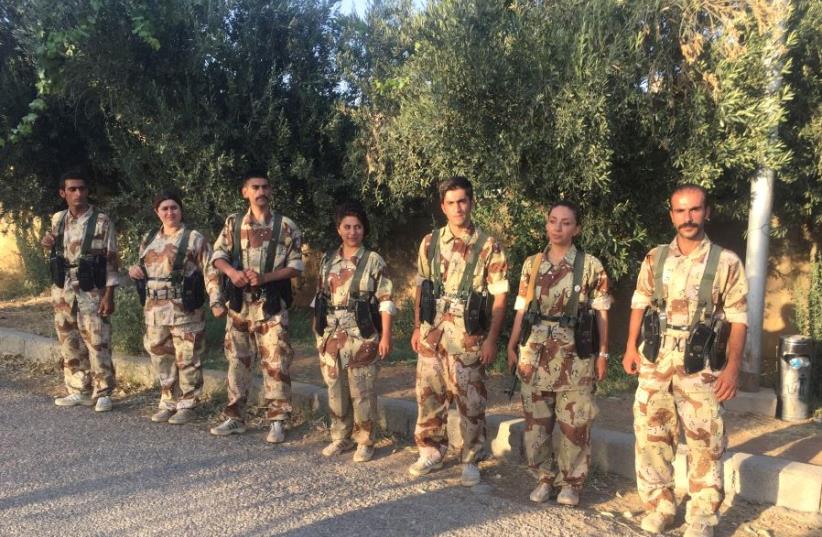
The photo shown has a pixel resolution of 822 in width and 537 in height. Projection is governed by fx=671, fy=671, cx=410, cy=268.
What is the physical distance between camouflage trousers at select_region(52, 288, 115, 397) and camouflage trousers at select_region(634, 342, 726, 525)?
170 inches

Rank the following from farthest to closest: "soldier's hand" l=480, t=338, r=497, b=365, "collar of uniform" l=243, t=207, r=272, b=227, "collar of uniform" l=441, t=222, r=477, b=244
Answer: "collar of uniform" l=243, t=207, r=272, b=227, "collar of uniform" l=441, t=222, r=477, b=244, "soldier's hand" l=480, t=338, r=497, b=365

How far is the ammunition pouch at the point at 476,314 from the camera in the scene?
13.0ft

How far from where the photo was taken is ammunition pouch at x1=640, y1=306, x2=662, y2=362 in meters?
3.47

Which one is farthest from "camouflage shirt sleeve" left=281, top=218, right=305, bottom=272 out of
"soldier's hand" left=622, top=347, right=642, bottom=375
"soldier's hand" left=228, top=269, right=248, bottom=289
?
"soldier's hand" left=622, top=347, right=642, bottom=375

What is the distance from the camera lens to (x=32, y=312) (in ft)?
31.9

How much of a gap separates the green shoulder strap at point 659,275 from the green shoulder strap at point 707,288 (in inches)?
7.6

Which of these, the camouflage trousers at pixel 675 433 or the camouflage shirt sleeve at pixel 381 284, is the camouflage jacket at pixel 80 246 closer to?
the camouflage shirt sleeve at pixel 381 284

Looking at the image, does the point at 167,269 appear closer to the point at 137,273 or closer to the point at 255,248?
the point at 137,273

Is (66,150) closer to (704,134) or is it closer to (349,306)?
(349,306)

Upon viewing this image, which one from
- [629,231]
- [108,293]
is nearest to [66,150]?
[108,293]

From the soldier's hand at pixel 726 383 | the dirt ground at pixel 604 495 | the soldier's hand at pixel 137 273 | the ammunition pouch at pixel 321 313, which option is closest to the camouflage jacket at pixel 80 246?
the soldier's hand at pixel 137 273

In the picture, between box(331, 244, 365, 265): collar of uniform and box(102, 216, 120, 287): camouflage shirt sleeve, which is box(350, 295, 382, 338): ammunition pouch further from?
box(102, 216, 120, 287): camouflage shirt sleeve

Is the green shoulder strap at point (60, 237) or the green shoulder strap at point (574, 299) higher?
the green shoulder strap at point (60, 237)

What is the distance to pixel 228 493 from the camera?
3910 millimetres
